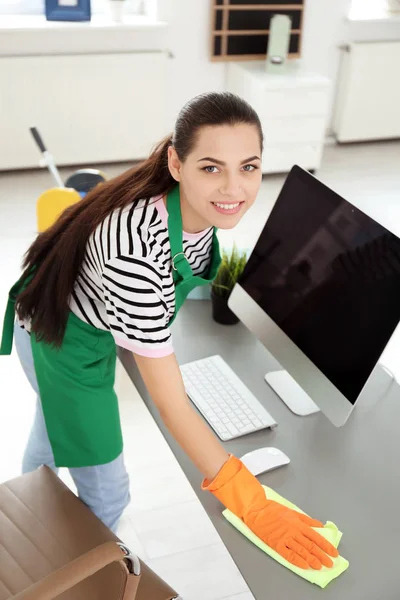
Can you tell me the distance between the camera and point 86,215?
141 cm

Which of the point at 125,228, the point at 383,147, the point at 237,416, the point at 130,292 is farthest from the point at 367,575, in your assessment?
the point at 383,147

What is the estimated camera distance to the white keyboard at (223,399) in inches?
58.0

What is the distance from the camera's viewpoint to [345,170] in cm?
481

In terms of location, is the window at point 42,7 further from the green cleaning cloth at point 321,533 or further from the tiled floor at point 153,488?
the green cleaning cloth at point 321,533

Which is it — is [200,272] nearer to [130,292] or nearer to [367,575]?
[130,292]

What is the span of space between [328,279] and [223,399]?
1.15ft

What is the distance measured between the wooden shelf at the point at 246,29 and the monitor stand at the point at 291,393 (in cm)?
344

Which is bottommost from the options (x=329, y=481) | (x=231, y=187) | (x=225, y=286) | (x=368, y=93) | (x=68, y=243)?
(x=368, y=93)

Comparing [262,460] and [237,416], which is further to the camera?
[237,416]

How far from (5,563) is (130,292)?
62 cm

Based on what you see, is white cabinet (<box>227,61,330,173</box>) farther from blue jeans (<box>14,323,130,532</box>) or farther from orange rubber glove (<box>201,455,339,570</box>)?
orange rubber glove (<box>201,455,339,570</box>)

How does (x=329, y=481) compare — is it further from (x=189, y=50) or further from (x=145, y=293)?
(x=189, y=50)

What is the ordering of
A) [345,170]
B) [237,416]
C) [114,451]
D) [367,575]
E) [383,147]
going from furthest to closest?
[383,147]
[345,170]
[114,451]
[237,416]
[367,575]

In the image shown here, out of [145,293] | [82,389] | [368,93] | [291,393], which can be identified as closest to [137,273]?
[145,293]
